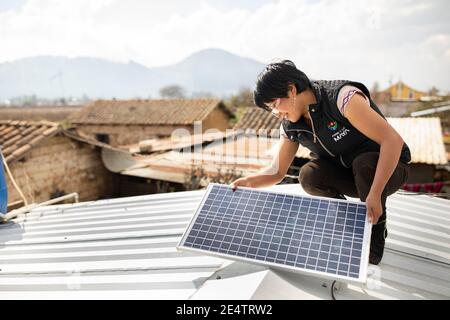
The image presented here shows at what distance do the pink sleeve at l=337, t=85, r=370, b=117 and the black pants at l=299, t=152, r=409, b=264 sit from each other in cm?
37

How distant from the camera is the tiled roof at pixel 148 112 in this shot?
24663 millimetres

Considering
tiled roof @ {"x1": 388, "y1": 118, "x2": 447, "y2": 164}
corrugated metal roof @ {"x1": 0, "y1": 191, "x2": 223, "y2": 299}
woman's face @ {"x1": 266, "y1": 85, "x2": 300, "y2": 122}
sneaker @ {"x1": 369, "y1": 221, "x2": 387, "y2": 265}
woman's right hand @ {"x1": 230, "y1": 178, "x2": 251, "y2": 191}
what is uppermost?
woman's face @ {"x1": 266, "y1": 85, "x2": 300, "y2": 122}

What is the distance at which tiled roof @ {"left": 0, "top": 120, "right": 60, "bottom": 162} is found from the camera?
8883 mm

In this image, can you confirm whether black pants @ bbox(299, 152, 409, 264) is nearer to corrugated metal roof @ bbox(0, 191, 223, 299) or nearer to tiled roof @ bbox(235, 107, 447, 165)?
corrugated metal roof @ bbox(0, 191, 223, 299)

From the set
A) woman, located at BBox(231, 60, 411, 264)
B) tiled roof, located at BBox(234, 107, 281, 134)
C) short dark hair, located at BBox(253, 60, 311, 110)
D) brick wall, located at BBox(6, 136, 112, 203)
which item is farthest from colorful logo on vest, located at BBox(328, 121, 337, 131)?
tiled roof, located at BBox(234, 107, 281, 134)

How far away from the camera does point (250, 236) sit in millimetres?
Result: 2211

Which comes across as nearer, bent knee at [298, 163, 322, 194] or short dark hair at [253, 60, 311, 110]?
short dark hair at [253, 60, 311, 110]

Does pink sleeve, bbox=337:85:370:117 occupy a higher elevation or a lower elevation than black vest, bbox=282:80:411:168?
higher

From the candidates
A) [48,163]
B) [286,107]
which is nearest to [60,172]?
[48,163]

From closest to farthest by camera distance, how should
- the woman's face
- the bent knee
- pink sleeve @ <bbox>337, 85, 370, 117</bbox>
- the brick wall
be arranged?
pink sleeve @ <bbox>337, 85, 370, 117</bbox> < the woman's face < the bent knee < the brick wall

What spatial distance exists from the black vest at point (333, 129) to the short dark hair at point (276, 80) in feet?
0.72
